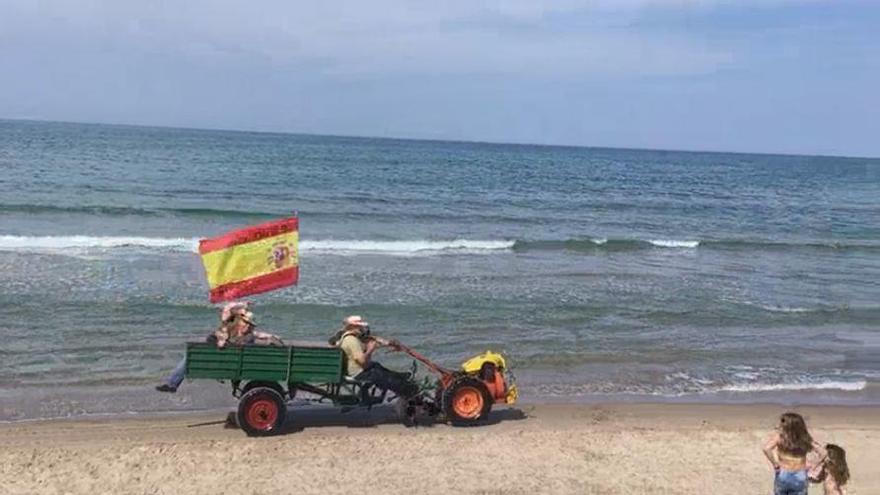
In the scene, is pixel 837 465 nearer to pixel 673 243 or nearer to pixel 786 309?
pixel 786 309

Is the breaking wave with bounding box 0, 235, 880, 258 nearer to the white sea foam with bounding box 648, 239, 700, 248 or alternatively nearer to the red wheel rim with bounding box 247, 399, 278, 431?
the white sea foam with bounding box 648, 239, 700, 248

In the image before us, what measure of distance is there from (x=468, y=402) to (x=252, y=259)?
10.0 feet

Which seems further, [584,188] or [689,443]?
[584,188]

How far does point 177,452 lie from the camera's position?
9.32 metres

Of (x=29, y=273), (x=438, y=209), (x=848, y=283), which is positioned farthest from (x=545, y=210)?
(x=29, y=273)

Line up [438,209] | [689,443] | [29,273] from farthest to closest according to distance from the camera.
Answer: [438,209] < [29,273] < [689,443]

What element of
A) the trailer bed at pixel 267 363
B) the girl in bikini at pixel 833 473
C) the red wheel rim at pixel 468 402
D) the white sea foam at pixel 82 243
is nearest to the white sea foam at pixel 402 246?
the white sea foam at pixel 82 243

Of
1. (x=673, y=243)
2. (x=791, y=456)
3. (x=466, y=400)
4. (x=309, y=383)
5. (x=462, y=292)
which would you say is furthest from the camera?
(x=673, y=243)

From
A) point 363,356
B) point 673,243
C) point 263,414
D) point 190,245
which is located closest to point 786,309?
Result: point 673,243

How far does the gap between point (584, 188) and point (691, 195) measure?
6.74m

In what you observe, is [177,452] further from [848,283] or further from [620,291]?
[848,283]

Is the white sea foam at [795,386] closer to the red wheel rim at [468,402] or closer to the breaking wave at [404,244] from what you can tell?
the red wheel rim at [468,402]

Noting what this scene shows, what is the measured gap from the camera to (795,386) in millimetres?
13648

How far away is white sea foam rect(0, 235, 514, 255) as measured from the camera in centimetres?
2416
